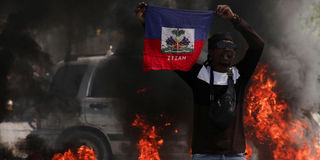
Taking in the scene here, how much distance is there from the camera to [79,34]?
251 inches

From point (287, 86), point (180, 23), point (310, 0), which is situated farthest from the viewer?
point (310, 0)

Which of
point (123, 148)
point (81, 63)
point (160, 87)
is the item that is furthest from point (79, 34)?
point (123, 148)

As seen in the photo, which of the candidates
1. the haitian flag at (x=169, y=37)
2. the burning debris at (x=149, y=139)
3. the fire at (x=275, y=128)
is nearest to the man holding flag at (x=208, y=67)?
the haitian flag at (x=169, y=37)

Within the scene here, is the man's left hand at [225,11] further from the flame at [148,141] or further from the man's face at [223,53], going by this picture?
the flame at [148,141]

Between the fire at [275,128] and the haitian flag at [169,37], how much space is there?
2867 millimetres

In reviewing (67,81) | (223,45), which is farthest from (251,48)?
(67,81)

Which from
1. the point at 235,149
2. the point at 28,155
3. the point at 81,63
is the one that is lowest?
the point at 28,155

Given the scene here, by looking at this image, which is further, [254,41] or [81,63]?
[81,63]

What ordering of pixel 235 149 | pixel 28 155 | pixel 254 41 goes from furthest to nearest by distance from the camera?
pixel 28 155, pixel 254 41, pixel 235 149

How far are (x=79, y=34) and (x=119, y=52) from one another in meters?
0.78

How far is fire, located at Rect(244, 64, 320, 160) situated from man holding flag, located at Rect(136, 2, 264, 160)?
9.33ft

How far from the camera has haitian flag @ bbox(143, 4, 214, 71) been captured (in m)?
3.48

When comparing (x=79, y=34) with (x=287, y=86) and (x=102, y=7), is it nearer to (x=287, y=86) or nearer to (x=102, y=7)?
(x=102, y=7)

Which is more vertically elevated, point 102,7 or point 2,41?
point 102,7
